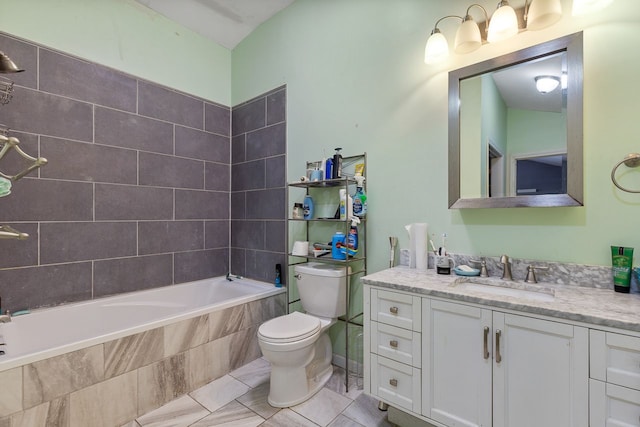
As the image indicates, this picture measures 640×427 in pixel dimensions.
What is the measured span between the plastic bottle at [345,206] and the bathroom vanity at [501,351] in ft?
1.60

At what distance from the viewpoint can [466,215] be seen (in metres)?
1.62

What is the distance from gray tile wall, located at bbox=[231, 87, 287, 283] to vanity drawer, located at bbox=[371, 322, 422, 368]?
121 cm

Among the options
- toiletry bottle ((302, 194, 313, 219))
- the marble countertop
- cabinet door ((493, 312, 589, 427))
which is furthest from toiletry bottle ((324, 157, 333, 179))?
cabinet door ((493, 312, 589, 427))

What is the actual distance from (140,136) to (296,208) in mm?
1432

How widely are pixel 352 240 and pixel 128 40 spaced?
240 cm

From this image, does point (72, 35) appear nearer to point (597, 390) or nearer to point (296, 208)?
point (296, 208)

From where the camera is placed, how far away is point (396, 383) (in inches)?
56.4

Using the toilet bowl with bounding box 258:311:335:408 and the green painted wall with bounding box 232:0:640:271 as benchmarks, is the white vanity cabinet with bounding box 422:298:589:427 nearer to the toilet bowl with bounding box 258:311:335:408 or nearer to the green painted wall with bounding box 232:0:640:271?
the green painted wall with bounding box 232:0:640:271

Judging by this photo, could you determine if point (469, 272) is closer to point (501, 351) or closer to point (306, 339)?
point (501, 351)

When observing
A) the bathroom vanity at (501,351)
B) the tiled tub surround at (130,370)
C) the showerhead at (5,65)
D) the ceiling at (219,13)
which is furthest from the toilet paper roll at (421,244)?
the ceiling at (219,13)

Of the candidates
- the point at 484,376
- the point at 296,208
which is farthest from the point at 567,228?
the point at 296,208

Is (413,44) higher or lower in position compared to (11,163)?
higher

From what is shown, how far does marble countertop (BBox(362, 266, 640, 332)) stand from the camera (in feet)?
3.17

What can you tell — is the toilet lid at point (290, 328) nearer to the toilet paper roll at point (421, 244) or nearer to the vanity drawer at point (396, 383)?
the vanity drawer at point (396, 383)
